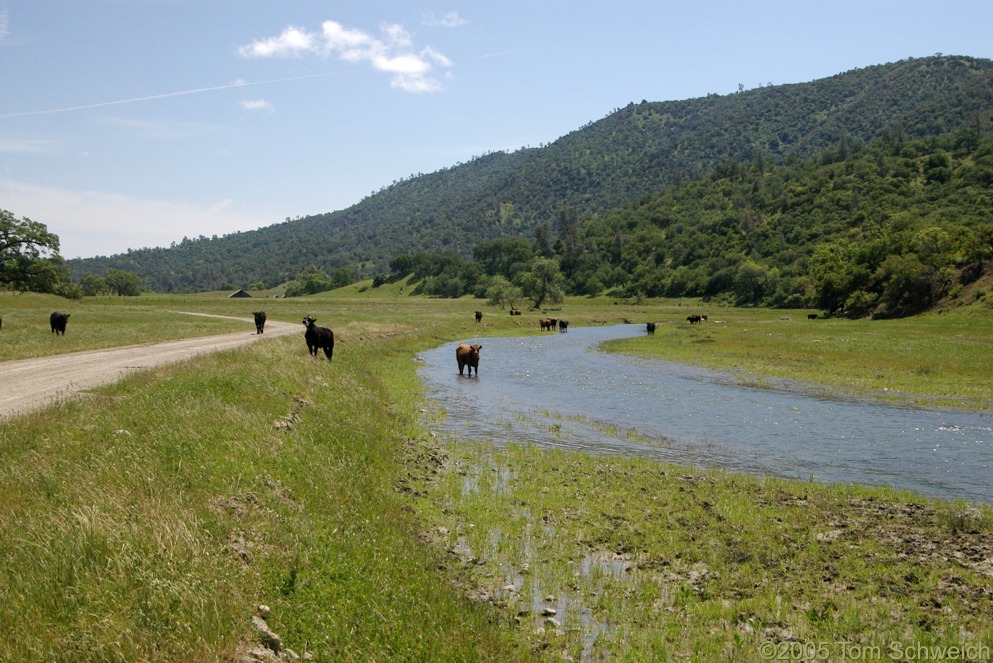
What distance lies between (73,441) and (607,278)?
18476 cm

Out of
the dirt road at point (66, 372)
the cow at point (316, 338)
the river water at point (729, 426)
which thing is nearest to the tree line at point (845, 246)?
the river water at point (729, 426)

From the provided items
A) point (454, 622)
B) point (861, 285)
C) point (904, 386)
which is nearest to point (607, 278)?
point (861, 285)

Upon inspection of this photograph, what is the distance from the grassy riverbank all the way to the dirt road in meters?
1.99

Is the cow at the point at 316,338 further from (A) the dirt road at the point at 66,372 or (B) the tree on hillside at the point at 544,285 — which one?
(B) the tree on hillside at the point at 544,285

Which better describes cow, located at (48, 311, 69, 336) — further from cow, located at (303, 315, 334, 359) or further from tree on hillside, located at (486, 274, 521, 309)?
tree on hillside, located at (486, 274, 521, 309)

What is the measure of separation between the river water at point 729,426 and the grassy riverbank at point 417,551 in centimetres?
227

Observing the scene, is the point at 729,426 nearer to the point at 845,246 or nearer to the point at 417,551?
the point at 417,551

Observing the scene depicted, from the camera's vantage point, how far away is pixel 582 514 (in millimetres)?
12523

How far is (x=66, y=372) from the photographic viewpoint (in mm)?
22281

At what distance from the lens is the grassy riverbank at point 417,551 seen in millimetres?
6598

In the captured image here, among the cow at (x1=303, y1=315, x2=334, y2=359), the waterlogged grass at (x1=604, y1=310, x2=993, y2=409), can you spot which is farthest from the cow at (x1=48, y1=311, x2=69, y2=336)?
the waterlogged grass at (x1=604, y1=310, x2=993, y2=409)

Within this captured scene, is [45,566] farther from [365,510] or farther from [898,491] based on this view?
[898,491]

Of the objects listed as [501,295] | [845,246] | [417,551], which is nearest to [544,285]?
[501,295]

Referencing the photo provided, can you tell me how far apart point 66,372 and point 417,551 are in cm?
1844
